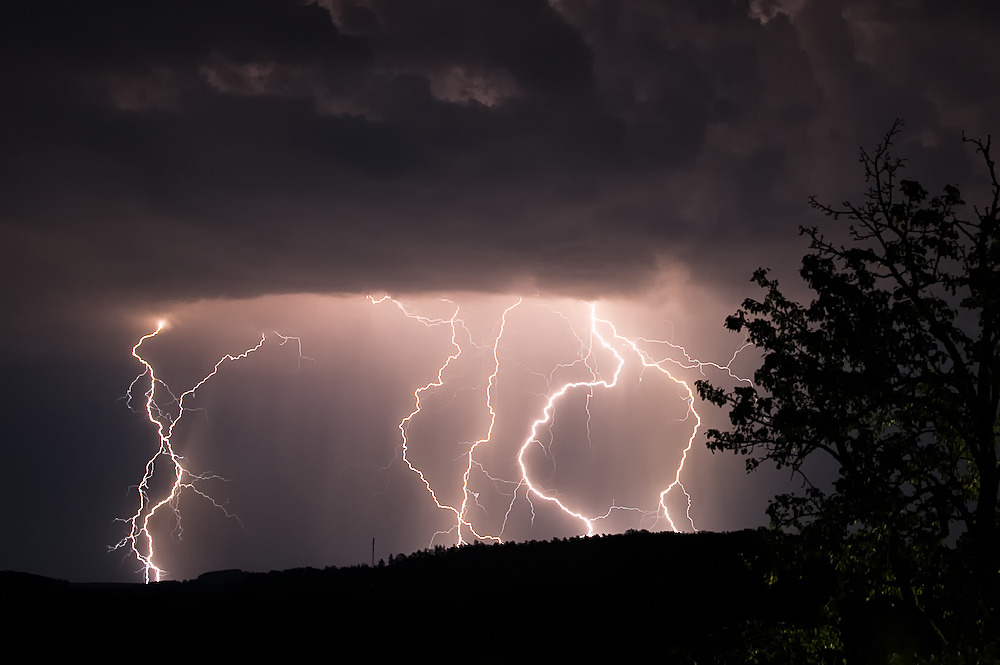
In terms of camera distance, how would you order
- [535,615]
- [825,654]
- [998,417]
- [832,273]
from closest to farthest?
[998,417]
[832,273]
[825,654]
[535,615]

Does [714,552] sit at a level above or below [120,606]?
above

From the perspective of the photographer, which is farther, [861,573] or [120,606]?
[120,606]

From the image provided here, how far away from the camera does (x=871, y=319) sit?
888cm

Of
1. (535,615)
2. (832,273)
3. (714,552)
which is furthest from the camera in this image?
(714,552)

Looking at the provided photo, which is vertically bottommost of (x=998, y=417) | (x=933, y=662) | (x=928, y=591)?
(x=933, y=662)

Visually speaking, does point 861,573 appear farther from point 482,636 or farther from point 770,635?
point 482,636

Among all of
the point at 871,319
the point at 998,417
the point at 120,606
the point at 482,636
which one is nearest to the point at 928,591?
the point at 998,417

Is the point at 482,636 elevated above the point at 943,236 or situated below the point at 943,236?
below

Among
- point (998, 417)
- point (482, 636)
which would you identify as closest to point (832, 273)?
point (998, 417)

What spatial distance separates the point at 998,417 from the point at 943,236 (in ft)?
6.95

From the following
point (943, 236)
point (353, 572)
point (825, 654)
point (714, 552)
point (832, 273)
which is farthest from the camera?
point (353, 572)

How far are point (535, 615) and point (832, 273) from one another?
64.8 feet

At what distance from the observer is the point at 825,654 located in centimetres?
1059

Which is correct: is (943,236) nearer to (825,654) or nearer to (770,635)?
(770,635)
